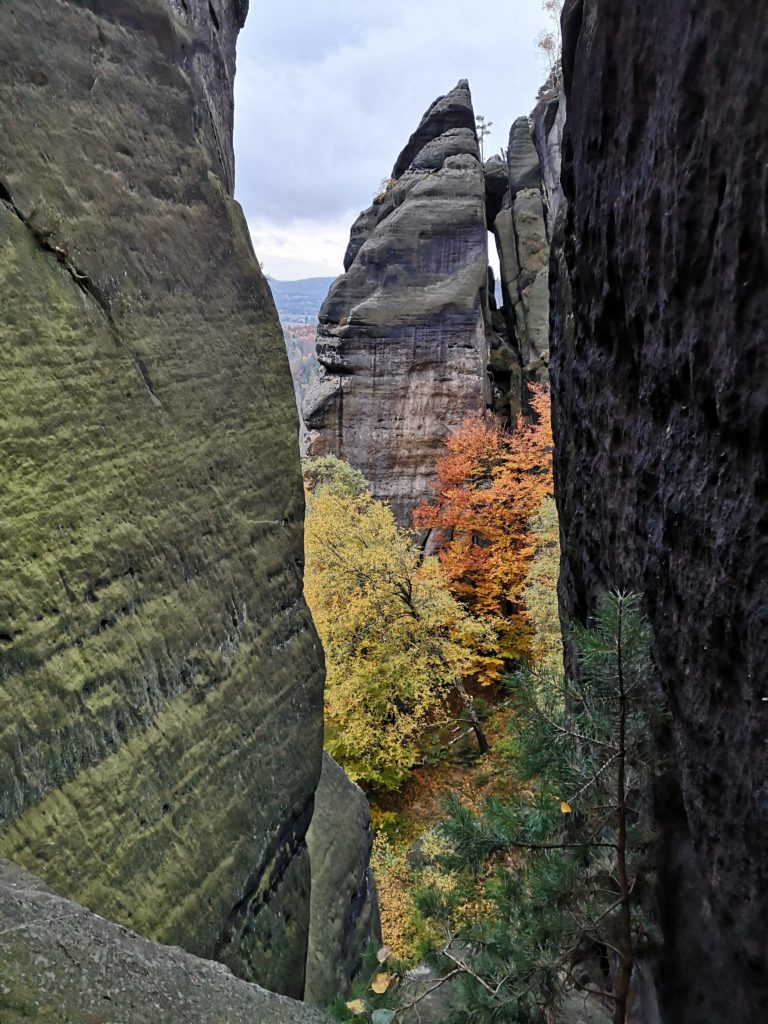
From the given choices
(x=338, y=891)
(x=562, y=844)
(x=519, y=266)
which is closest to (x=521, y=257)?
(x=519, y=266)

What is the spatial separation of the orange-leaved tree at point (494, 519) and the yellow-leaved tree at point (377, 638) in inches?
65.6

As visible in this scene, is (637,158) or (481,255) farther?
(481,255)

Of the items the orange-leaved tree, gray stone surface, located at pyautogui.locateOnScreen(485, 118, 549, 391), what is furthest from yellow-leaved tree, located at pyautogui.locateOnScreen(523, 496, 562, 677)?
gray stone surface, located at pyautogui.locateOnScreen(485, 118, 549, 391)

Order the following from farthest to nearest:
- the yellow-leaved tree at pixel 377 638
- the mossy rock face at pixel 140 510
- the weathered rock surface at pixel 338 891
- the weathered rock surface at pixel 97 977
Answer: the yellow-leaved tree at pixel 377 638, the weathered rock surface at pixel 338 891, the mossy rock face at pixel 140 510, the weathered rock surface at pixel 97 977

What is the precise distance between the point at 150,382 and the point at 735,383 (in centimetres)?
269

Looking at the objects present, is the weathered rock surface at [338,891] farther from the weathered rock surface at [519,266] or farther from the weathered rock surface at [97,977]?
the weathered rock surface at [519,266]

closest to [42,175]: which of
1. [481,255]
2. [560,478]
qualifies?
[560,478]

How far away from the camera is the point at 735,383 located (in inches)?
81.1

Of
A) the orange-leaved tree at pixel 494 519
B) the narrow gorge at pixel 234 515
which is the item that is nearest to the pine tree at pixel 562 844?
the narrow gorge at pixel 234 515

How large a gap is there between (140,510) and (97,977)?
193 cm

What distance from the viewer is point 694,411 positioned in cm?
245

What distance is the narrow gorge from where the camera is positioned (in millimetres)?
2074

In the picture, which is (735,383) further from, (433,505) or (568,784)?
(433,505)

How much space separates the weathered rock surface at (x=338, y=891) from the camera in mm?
4496
